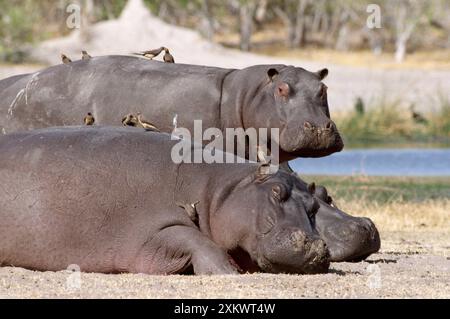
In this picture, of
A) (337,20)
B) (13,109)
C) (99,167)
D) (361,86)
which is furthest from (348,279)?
(337,20)

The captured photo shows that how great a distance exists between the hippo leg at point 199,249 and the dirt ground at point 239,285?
0.18 m

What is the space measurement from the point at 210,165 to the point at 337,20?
44726mm

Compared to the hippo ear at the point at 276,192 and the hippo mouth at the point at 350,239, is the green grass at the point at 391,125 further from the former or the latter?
the hippo ear at the point at 276,192

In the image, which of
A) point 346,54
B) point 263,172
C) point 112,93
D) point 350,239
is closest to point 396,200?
point 112,93

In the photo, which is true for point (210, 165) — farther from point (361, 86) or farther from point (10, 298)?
point (361, 86)

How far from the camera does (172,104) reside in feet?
34.4

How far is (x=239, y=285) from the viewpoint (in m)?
7.02

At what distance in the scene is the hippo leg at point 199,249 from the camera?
7.60 meters

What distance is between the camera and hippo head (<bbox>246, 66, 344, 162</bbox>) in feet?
32.6

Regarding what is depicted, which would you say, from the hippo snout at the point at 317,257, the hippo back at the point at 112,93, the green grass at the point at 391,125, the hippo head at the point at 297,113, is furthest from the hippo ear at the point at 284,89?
the green grass at the point at 391,125

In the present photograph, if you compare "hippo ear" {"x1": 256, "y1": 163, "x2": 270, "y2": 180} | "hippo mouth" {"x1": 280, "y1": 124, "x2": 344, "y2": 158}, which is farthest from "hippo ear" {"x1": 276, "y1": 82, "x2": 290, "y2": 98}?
"hippo ear" {"x1": 256, "y1": 163, "x2": 270, "y2": 180}

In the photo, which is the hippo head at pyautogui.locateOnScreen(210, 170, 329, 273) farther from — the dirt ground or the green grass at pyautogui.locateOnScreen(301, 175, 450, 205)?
the green grass at pyautogui.locateOnScreen(301, 175, 450, 205)

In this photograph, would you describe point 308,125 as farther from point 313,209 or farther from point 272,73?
point 313,209

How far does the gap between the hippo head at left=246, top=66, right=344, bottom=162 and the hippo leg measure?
2324 millimetres
